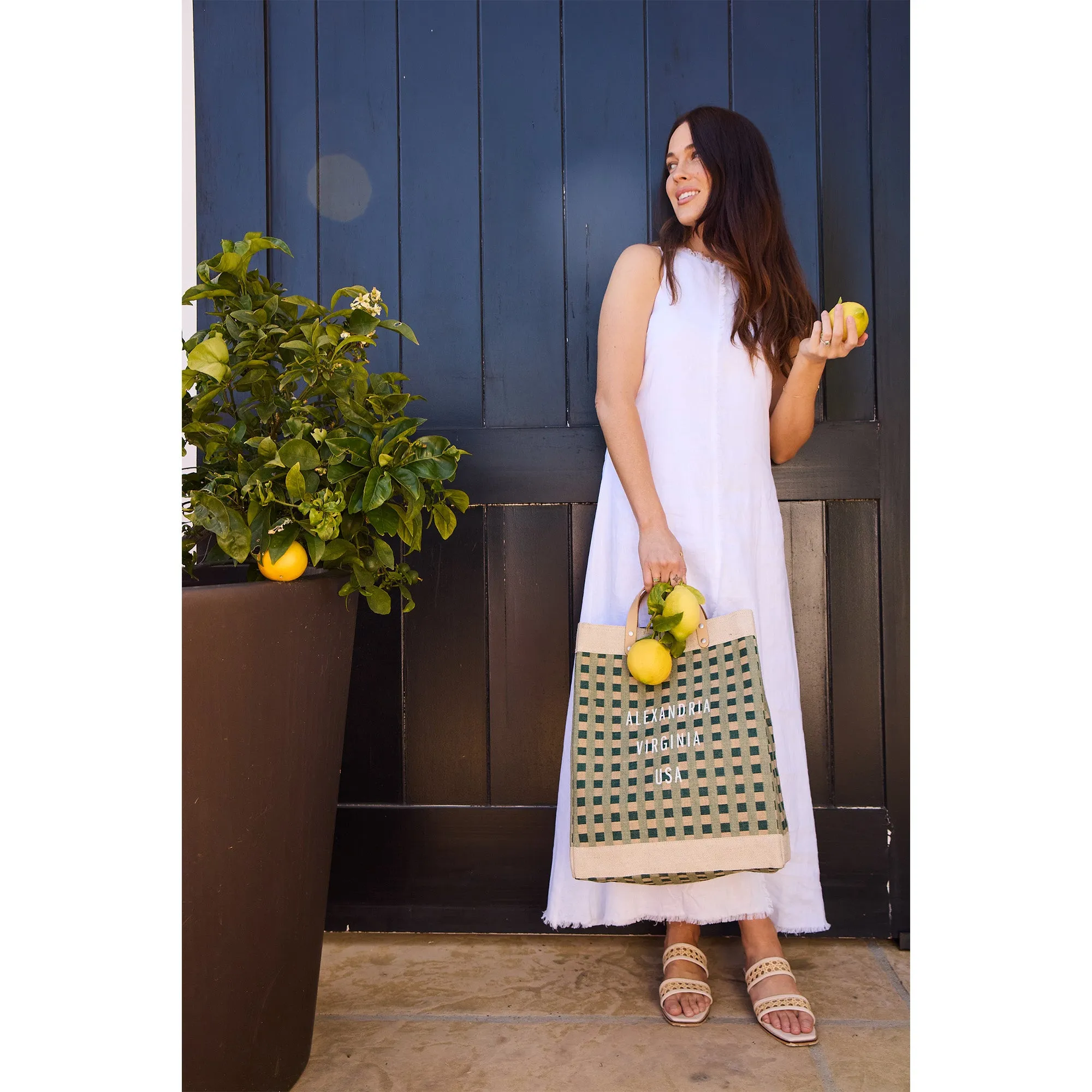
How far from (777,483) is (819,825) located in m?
0.65

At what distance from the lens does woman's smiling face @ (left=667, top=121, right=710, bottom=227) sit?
1320 mm

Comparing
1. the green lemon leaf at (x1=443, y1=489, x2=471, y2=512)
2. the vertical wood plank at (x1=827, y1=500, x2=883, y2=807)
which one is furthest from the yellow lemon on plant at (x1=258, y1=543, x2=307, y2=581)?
the vertical wood plank at (x1=827, y1=500, x2=883, y2=807)

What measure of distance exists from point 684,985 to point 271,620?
0.85 meters

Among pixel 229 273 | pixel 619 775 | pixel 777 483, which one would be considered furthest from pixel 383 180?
pixel 619 775

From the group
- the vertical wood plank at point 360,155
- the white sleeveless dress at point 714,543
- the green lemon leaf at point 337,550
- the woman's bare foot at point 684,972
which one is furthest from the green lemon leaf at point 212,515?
the woman's bare foot at point 684,972

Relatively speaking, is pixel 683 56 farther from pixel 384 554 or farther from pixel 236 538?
pixel 236 538

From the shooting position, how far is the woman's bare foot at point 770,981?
1.17 m

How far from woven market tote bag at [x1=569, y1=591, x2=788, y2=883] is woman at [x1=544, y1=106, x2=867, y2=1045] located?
189 millimetres

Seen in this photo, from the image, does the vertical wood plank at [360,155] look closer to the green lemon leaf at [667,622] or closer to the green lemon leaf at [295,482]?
the green lemon leaf at [295,482]

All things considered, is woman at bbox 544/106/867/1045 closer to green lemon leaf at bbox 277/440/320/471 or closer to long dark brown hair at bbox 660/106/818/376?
long dark brown hair at bbox 660/106/818/376

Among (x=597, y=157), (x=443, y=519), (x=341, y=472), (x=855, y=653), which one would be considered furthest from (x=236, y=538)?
(x=855, y=653)

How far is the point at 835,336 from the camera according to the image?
112 cm
